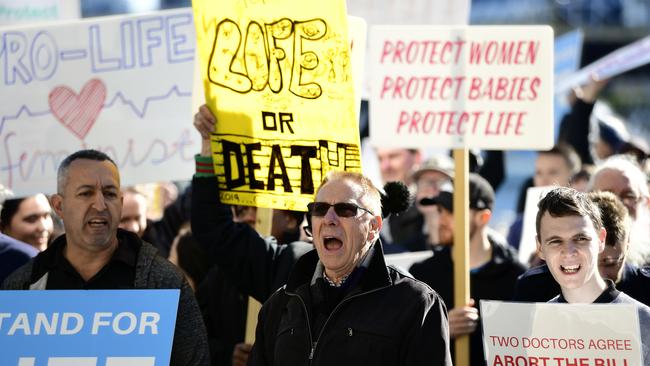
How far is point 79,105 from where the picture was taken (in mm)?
6918

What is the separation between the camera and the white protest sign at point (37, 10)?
856cm

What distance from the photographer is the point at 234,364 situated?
18.6ft

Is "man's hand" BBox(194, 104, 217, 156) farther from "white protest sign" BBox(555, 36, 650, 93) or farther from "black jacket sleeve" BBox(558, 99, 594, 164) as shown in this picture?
"white protest sign" BBox(555, 36, 650, 93)

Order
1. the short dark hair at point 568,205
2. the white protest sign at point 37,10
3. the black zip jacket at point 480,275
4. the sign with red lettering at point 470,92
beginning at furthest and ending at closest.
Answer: the white protest sign at point 37,10, the black zip jacket at point 480,275, the sign with red lettering at point 470,92, the short dark hair at point 568,205

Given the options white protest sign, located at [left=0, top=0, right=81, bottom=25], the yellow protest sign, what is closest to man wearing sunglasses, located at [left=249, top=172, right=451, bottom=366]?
the yellow protest sign

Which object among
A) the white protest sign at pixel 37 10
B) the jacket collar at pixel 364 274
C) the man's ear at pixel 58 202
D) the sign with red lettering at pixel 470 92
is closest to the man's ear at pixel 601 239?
the jacket collar at pixel 364 274

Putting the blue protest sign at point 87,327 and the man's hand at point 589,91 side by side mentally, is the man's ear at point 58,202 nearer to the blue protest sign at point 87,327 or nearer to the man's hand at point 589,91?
the blue protest sign at point 87,327

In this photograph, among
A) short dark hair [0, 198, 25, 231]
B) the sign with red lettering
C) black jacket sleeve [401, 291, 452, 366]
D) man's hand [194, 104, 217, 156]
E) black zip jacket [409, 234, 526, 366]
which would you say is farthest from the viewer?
short dark hair [0, 198, 25, 231]

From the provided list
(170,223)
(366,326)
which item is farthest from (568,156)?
(366,326)

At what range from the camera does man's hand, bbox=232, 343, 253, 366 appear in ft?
18.4

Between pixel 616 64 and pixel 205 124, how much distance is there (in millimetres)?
5425

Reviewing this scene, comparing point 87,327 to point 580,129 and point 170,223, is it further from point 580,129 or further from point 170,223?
point 580,129

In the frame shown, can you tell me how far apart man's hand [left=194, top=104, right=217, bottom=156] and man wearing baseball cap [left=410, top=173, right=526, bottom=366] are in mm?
1385

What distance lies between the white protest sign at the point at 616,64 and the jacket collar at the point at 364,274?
5503 mm
